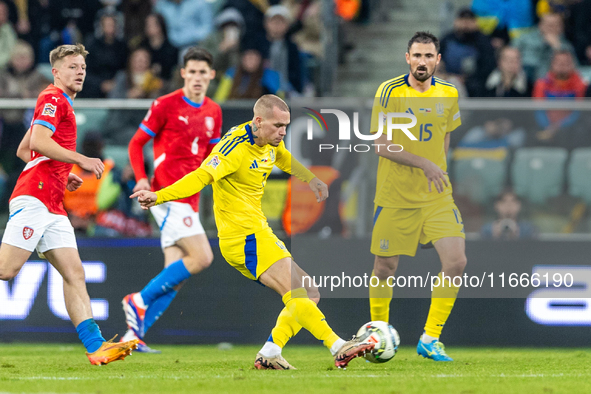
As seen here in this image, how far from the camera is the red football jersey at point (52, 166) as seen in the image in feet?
19.7

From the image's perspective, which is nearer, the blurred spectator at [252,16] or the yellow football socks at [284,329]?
the yellow football socks at [284,329]

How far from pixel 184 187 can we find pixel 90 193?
10.4 ft

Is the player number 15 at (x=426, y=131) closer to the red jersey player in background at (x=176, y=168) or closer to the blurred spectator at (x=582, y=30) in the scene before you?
the red jersey player in background at (x=176, y=168)

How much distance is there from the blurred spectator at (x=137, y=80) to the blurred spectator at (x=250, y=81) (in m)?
0.94

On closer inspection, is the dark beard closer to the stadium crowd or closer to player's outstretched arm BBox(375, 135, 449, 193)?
player's outstretched arm BBox(375, 135, 449, 193)

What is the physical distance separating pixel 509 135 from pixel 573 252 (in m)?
1.34

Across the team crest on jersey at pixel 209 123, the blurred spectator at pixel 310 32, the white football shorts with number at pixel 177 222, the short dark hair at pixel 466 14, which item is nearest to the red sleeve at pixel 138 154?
the white football shorts with number at pixel 177 222

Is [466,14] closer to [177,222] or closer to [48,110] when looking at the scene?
[177,222]

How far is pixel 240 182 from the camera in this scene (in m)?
6.00

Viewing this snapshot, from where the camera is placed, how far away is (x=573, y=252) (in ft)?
27.0

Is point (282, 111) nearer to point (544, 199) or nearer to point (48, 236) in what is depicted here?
point (48, 236)

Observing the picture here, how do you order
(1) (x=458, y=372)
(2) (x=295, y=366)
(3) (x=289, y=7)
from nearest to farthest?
1. (1) (x=458, y=372)
2. (2) (x=295, y=366)
3. (3) (x=289, y=7)

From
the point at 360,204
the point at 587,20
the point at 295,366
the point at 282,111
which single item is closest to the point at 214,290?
the point at 360,204

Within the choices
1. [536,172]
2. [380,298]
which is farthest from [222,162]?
[536,172]
